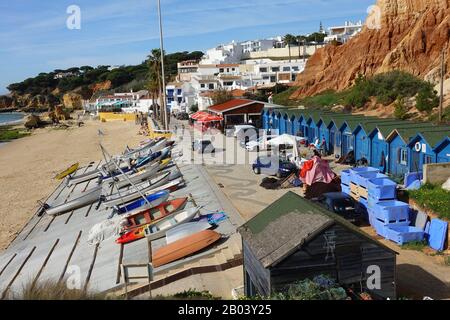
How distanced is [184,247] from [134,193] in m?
10.5

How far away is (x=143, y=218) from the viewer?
2009 centimetres

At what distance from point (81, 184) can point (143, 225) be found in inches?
650

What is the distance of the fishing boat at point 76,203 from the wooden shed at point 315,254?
61.0 ft

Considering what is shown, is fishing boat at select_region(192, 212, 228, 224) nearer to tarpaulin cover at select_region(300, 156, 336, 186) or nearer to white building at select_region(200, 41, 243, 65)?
tarpaulin cover at select_region(300, 156, 336, 186)

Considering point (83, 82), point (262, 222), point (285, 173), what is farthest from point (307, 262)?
point (83, 82)

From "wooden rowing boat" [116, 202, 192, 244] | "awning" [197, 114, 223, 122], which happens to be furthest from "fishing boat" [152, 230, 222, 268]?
"awning" [197, 114, 223, 122]

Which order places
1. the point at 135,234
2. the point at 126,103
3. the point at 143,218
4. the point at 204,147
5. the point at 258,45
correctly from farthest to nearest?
1. the point at 258,45
2. the point at 126,103
3. the point at 204,147
4. the point at 143,218
5. the point at 135,234

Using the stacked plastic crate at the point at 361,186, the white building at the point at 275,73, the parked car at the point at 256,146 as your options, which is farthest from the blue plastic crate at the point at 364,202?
the white building at the point at 275,73

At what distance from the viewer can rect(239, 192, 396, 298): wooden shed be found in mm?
9461

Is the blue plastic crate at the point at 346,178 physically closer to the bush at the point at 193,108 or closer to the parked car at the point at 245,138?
the parked car at the point at 245,138

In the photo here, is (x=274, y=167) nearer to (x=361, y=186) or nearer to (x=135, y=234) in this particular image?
(x=361, y=186)

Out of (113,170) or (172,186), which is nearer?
(172,186)

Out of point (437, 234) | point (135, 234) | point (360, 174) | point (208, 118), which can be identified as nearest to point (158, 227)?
point (135, 234)

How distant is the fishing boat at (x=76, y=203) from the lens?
26.5m
